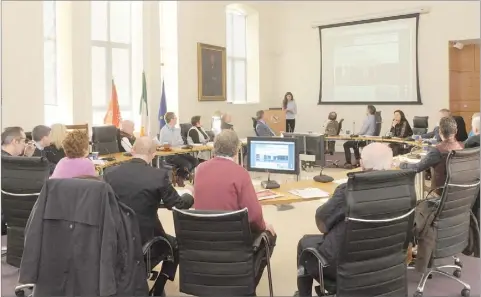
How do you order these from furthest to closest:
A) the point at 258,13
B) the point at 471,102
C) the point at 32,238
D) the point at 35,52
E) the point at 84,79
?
the point at 258,13, the point at 471,102, the point at 84,79, the point at 35,52, the point at 32,238

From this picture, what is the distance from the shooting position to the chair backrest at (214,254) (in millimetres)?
2574

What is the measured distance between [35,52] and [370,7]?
7698 mm

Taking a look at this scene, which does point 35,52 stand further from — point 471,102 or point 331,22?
point 471,102

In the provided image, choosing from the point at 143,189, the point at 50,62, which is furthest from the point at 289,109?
the point at 143,189

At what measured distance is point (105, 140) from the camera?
693 centimetres

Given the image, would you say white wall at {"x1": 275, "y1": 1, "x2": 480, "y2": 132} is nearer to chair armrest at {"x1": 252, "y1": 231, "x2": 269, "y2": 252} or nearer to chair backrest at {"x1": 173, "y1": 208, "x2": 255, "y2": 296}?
chair armrest at {"x1": 252, "y1": 231, "x2": 269, "y2": 252}

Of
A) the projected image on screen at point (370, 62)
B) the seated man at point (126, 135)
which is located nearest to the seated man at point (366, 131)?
the projected image on screen at point (370, 62)

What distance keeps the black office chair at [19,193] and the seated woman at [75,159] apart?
18 centimetres

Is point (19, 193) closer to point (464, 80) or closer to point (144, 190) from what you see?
point (144, 190)

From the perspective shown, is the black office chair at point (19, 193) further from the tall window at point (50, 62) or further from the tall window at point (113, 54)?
the tall window at point (113, 54)

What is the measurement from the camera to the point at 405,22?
36.4 ft

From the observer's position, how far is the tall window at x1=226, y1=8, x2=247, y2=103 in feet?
41.8

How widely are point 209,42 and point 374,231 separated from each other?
9661 millimetres

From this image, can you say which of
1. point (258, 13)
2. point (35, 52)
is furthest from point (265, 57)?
point (35, 52)
